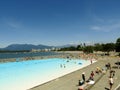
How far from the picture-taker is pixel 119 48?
5791cm

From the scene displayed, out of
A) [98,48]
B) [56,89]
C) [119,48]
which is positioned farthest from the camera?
[98,48]

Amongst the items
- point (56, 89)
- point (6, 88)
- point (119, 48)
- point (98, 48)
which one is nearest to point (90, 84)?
point (56, 89)

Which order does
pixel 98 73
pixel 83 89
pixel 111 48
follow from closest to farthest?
pixel 83 89 < pixel 98 73 < pixel 111 48

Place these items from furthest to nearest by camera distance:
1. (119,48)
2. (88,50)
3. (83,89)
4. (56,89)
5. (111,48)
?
(88,50)
(111,48)
(119,48)
(56,89)
(83,89)

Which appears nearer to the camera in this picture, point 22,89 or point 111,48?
point 22,89

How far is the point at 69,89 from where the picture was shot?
17.8 metres

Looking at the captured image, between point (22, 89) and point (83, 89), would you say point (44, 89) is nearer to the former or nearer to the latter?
point (83, 89)

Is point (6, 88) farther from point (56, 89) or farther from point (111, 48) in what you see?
point (111, 48)

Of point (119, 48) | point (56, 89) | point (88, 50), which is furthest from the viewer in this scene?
point (88, 50)

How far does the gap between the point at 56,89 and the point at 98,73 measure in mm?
10456

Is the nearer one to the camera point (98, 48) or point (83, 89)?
point (83, 89)

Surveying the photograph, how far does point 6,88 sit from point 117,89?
12788mm

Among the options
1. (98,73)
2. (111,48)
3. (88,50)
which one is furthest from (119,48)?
(88,50)

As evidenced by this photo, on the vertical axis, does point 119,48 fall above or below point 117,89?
above
